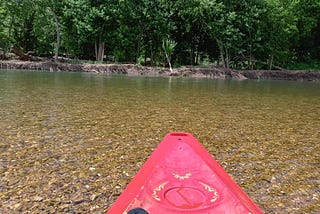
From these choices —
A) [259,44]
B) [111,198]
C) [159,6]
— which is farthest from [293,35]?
[111,198]

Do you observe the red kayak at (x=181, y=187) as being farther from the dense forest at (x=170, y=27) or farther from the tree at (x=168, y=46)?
the tree at (x=168, y=46)

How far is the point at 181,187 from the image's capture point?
96.9 inches

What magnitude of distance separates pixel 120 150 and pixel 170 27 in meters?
30.1

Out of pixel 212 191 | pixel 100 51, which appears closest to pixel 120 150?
pixel 212 191

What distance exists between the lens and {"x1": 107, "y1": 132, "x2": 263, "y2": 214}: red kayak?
212 cm

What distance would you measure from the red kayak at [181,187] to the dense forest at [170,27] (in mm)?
30533

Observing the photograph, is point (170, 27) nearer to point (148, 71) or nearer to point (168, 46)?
point (168, 46)

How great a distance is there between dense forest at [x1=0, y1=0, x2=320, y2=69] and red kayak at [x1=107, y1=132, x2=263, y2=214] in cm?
3053

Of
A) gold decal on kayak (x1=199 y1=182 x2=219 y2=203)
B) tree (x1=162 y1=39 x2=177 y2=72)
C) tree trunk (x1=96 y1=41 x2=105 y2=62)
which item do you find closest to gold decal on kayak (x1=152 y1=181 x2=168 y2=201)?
gold decal on kayak (x1=199 y1=182 x2=219 y2=203)

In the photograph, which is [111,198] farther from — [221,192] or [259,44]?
[259,44]

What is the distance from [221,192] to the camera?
2330 mm

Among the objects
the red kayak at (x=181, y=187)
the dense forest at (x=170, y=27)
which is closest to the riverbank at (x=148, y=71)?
the dense forest at (x=170, y=27)

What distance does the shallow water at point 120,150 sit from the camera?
11.3ft

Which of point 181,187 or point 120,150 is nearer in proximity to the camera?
point 181,187
